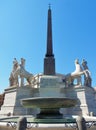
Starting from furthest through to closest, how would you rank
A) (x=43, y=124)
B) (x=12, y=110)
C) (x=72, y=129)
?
1. (x=12, y=110)
2. (x=43, y=124)
3. (x=72, y=129)

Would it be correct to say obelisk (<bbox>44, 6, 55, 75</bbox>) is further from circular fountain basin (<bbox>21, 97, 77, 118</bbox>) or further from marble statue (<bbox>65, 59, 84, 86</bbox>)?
circular fountain basin (<bbox>21, 97, 77, 118</bbox>)

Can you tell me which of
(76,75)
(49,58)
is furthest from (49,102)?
(76,75)

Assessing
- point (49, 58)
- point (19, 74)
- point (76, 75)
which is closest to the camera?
point (49, 58)

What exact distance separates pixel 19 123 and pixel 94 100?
15357mm

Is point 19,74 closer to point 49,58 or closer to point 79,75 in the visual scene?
point 49,58

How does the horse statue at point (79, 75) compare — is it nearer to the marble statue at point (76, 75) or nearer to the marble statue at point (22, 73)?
the marble statue at point (76, 75)

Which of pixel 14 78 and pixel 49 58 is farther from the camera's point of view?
pixel 14 78

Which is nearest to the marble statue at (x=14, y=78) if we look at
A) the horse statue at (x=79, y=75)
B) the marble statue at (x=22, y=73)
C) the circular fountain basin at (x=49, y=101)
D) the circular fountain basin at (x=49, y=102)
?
the marble statue at (x=22, y=73)

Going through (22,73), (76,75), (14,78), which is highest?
(22,73)

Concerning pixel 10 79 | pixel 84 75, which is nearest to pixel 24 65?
pixel 10 79

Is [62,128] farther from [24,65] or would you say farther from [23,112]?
[24,65]

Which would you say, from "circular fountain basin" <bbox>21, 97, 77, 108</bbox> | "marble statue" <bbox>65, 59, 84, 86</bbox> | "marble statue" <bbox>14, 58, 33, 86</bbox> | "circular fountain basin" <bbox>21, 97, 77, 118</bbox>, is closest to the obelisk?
Result: "marble statue" <bbox>14, 58, 33, 86</bbox>

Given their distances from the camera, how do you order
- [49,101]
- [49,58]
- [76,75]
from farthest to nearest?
[76,75] < [49,58] < [49,101]

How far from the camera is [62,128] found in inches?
261
